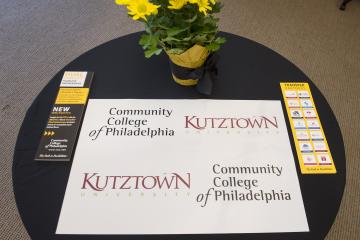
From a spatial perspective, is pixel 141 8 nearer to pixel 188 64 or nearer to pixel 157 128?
pixel 188 64

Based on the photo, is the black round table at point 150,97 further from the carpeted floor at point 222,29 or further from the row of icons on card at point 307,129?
the carpeted floor at point 222,29

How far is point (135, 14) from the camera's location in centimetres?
78

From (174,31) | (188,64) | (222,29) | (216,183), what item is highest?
(174,31)

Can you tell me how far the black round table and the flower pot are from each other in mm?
35

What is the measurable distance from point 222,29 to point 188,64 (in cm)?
124

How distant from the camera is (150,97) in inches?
40.3

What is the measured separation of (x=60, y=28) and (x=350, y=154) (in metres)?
1.99

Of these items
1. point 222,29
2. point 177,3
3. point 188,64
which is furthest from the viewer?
point 222,29

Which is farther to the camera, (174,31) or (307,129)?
(307,129)

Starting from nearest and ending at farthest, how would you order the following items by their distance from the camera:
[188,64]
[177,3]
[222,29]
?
[177,3], [188,64], [222,29]

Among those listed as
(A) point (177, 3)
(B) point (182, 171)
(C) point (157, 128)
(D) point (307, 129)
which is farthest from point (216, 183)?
(A) point (177, 3)

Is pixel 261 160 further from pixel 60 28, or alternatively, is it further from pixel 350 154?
pixel 60 28

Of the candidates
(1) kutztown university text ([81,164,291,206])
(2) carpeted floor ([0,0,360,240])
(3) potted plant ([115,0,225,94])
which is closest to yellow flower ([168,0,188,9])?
(3) potted plant ([115,0,225,94])

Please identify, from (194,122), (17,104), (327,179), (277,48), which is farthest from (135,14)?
(277,48)
